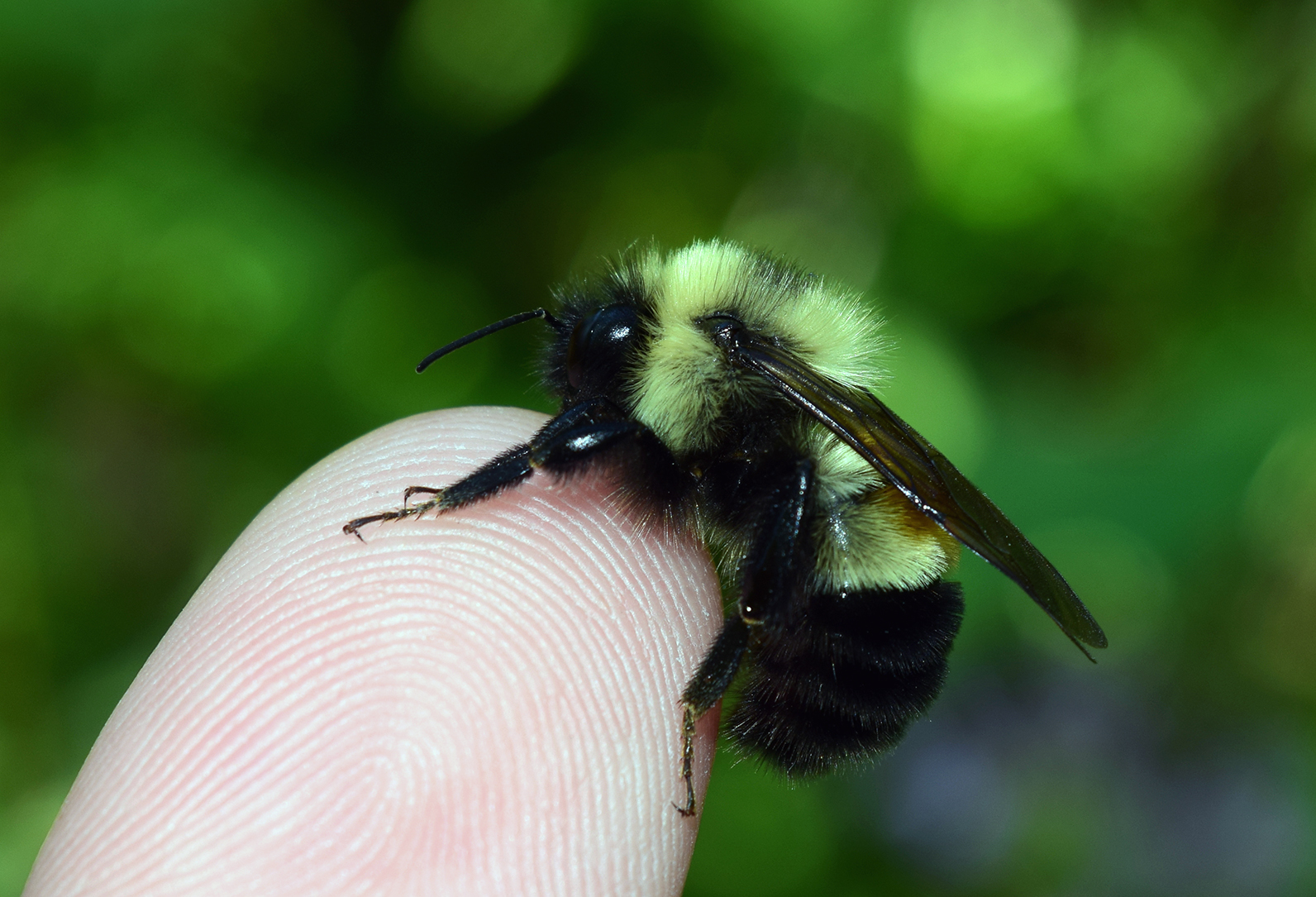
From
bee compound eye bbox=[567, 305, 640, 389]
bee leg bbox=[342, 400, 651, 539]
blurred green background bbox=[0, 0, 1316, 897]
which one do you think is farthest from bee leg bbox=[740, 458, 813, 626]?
blurred green background bbox=[0, 0, 1316, 897]

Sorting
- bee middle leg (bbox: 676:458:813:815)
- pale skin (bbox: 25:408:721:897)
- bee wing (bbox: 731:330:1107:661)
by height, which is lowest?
pale skin (bbox: 25:408:721:897)

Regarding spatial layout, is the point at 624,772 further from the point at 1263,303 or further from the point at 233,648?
the point at 1263,303

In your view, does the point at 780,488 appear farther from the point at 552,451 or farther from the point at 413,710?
the point at 413,710

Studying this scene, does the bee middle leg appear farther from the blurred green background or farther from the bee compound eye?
the blurred green background

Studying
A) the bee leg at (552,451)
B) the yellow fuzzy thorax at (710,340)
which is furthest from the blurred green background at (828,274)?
the bee leg at (552,451)

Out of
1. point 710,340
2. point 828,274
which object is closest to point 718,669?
point 710,340

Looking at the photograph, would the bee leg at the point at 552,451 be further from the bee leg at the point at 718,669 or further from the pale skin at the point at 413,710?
the bee leg at the point at 718,669

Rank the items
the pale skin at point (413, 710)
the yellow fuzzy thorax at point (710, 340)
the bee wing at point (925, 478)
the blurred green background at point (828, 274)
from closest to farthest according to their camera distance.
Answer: the bee wing at point (925, 478), the pale skin at point (413, 710), the yellow fuzzy thorax at point (710, 340), the blurred green background at point (828, 274)
